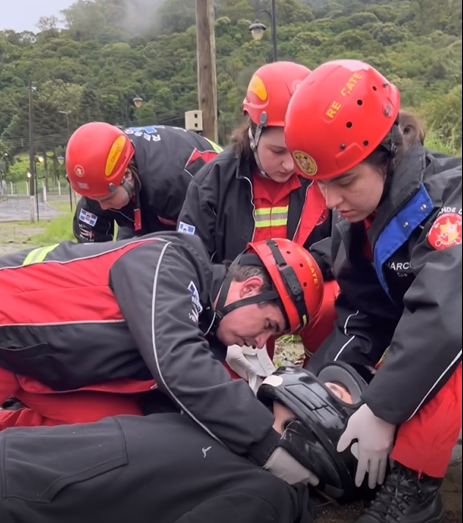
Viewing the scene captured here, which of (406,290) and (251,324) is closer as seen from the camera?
(406,290)

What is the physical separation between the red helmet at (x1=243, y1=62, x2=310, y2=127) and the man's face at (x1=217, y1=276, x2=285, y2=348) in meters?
1.00

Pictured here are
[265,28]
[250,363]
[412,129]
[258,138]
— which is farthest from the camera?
[265,28]

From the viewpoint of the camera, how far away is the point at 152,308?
188 cm

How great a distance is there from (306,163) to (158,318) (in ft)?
2.11

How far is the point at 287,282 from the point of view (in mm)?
2250

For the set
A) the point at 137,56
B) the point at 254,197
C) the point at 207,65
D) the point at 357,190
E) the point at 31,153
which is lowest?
the point at 254,197

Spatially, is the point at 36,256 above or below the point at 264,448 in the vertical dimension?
above

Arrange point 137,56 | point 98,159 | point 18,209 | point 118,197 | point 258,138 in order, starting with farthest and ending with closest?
point 137,56, point 18,209, point 118,197, point 98,159, point 258,138

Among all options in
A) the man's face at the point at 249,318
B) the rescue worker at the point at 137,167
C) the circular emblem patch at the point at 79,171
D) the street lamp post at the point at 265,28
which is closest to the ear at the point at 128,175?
the rescue worker at the point at 137,167

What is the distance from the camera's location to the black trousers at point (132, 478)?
1746mm

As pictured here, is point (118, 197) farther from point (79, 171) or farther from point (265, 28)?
point (265, 28)

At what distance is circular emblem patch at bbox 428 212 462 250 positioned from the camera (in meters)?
1.66

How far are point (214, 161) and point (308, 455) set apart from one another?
1775 mm

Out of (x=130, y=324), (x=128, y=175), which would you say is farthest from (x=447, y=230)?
(x=128, y=175)
